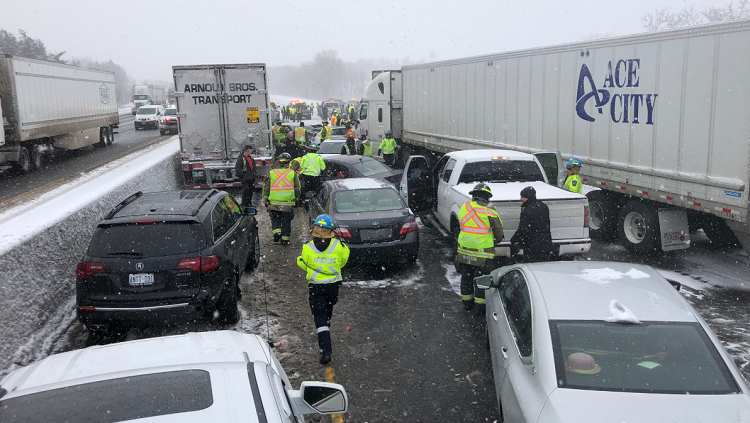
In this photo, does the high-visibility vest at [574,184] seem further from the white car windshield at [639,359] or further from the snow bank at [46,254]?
the snow bank at [46,254]

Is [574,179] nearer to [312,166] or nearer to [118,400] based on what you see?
[312,166]

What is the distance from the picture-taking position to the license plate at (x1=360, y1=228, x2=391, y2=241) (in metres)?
9.39

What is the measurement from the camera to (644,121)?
9.92 metres

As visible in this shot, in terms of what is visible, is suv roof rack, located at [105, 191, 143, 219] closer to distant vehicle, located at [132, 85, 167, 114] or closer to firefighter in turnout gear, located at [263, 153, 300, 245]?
firefighter in turnout gear, located at [263, 153, 300, 245]

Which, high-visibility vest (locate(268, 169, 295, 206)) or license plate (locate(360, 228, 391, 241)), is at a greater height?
high-visibility vest (locate(268, 169, 295, 206))

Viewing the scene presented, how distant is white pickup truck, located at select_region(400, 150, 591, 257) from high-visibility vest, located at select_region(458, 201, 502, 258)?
1156 mm

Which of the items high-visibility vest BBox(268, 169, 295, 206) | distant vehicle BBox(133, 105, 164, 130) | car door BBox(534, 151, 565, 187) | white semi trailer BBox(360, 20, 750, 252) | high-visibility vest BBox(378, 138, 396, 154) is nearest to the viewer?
white semi trailer BBox(360, 20, 750, 252)

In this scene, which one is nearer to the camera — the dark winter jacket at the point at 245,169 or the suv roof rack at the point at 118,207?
the suv roof rack at the point at 118,207

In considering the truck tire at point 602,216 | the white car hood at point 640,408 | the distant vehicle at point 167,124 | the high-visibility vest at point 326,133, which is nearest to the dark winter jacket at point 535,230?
the truck tire at point 602,216

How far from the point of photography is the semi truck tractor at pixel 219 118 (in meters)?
16.7

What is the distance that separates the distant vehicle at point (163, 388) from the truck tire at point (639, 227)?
8433 millimetres

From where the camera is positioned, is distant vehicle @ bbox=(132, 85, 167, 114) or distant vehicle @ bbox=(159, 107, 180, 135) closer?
distant vehicle @ bbox=(159, 107, 180, 135)

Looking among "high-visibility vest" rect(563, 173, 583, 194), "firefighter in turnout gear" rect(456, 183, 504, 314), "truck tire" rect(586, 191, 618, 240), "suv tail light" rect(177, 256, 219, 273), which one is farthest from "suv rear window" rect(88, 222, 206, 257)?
"truck tire" rect(586, 191, 618, 240)

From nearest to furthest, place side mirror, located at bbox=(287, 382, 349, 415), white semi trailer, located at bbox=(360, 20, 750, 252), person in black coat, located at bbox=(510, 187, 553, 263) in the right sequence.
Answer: side mirror, located at bbox=(287, 382, 349, 415), person in black coat, located at bbox=(510, 187, 553, 263), white semi trailer, located at bbox=(360, 20, 750, 252)
